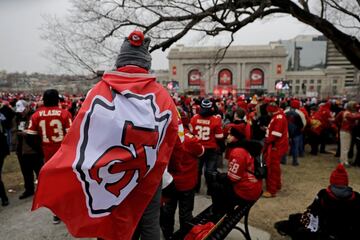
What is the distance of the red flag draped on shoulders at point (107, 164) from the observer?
5.46 ft

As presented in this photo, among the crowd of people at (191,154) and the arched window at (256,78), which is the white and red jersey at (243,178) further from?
the arched window at (256,78)

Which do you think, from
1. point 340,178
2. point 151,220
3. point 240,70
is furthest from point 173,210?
point 240,70

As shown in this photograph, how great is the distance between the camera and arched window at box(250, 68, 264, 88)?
82062mm

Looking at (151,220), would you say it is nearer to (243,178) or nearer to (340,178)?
(243,178)

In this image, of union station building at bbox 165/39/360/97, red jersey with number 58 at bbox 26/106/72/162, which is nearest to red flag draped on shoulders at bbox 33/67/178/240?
red jersey with number 58 at bbox 26/106/72/162

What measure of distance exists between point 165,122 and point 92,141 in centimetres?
50

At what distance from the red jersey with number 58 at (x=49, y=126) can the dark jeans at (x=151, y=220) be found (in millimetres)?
2552

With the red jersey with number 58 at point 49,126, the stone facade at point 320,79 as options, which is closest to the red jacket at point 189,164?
the red jersey with number 58 at point 49,126

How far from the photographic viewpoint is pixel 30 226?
13.4 ft

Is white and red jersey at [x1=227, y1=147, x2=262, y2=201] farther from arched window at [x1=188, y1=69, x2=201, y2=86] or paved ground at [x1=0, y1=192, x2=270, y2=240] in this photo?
arched window at [x1=188, y1=69, x2=201, y2=86]

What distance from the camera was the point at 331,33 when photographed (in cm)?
879

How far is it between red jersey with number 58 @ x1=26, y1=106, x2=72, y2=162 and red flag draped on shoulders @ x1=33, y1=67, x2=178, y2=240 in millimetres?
2650

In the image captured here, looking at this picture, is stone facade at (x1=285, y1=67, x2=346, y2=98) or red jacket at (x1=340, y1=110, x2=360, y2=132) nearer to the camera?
red jacket at (x1=340, y1=110, x2=360, y2=132)

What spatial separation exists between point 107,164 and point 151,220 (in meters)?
0.73
